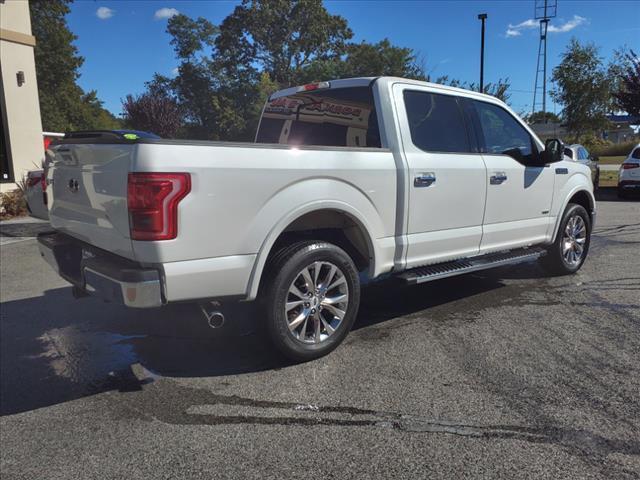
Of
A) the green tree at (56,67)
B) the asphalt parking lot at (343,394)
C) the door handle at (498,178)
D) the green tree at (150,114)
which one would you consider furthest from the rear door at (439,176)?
the green tree at (56,67)

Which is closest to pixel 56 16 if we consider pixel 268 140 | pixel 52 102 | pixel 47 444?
pixel 52 102

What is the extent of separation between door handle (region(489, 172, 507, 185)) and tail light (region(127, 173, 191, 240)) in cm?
302

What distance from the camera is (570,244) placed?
20.3 ft

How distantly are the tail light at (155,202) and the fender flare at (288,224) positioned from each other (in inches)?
24.1

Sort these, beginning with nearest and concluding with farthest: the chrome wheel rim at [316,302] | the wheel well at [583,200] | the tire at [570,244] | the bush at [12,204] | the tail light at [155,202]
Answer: the tail light at [155,202] < the chrome wheel rim at [316,302] < the tire at [570,244] < the wheel well at [583,200] < the bush at [12,204]

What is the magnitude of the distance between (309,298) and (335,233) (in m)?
0.72

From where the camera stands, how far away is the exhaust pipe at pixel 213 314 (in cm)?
340

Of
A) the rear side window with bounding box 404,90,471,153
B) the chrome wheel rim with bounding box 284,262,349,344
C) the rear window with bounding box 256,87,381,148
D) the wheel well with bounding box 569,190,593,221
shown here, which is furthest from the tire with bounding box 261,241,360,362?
the wheel well with bounding box 569,190,593,221

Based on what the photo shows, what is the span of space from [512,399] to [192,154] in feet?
7.96

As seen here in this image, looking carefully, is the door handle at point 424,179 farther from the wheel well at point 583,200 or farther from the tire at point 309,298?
the wheel well at point 583,200

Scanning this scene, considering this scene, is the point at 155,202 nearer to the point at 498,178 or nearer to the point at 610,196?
the point at 498,178

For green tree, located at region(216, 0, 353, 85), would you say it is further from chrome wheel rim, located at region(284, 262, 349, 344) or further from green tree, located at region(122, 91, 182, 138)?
chrome wheel rim, located at region(284, 262, 349, 344)

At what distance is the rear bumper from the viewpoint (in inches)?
119

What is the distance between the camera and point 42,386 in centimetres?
360
